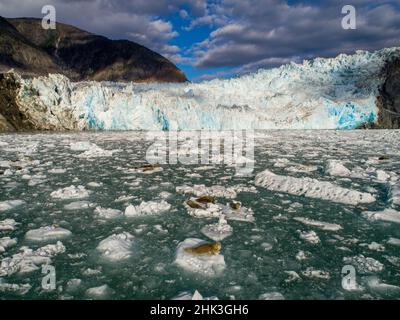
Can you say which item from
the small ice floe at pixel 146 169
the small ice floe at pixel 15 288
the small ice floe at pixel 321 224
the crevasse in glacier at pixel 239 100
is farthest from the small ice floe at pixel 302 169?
the crevasse in glacier at pixel 239 100

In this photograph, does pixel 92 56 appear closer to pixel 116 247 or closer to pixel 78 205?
pixel 78 205

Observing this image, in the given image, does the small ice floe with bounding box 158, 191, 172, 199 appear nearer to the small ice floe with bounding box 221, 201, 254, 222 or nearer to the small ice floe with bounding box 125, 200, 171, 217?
the small ice floe with bounding box 125, 200, 171, 217

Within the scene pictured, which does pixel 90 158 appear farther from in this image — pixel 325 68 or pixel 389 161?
pixel 325 68

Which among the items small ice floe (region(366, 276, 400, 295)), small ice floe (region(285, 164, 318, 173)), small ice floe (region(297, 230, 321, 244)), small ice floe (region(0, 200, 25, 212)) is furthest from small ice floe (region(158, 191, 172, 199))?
small ice floe (region(285, 164, 318, 173))

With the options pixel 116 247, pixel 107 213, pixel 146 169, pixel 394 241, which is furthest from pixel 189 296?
pixel 146 169

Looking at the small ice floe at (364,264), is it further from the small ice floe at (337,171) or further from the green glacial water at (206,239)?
the small ice floe at (337,171)

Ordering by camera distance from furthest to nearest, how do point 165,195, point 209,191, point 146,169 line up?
point 146,169 → point 209,191 → point 165,195
